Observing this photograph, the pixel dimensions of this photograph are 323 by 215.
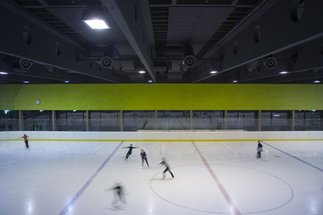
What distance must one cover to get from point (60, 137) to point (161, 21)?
13.2 metres

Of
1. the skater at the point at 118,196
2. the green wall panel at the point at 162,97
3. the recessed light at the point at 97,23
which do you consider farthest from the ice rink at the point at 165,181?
the recessed light at the point at 97,23

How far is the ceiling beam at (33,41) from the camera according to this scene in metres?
5.84

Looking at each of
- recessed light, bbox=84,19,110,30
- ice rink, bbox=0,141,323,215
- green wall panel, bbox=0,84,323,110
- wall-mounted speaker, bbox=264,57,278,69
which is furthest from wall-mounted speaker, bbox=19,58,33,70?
wall-mounted speaker, bbox=264,57,278,69

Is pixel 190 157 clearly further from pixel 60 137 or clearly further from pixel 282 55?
pixel 60 137

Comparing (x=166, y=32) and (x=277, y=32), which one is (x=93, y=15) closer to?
(x=277, y=32)

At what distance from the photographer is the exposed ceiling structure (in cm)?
474

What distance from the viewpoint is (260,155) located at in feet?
41.6

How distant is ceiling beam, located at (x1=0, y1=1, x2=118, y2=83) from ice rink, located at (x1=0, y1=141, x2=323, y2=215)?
13.9 ft

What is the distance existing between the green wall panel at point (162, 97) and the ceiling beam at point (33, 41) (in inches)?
306

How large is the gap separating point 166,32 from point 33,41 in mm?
4005

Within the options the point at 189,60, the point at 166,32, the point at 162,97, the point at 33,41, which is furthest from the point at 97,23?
the point at 162,97

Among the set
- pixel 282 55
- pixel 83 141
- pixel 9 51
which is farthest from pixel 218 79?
pixel 9 51

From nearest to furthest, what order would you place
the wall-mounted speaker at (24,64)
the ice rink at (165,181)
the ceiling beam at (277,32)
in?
the ceiling beam at (277,32) → the ice rink at (165,181) → the wall-mounted speaker at (24,64)

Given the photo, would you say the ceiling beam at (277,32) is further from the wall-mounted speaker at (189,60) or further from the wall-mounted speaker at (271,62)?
the wall-mounted speaker at (271,62)
